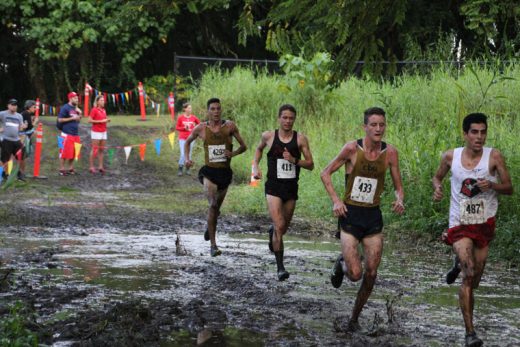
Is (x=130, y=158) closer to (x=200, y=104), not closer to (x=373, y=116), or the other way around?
(x=200, y=104)

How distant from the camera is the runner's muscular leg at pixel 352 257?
8.22 m

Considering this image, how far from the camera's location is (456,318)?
8.59 metres

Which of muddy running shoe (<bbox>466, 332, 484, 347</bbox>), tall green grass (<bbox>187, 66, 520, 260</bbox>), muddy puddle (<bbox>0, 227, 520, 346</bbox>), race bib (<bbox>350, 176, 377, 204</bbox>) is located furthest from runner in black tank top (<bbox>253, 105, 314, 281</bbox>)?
muddy running shoe (<bbox>466, 332, 484, 347</bbox>)

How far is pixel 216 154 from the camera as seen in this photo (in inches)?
498

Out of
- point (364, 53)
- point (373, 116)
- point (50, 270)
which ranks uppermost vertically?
point (364, 53)

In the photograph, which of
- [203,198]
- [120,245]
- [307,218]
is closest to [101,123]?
[203,198]

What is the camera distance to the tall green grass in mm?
14820

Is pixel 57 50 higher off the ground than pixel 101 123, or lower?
higher

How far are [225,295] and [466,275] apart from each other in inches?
102

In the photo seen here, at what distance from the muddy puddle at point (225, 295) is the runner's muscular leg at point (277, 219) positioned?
17.1 inches

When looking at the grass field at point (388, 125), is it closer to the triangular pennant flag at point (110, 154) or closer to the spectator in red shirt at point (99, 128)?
the triangular pennant flag at point (110, 154)

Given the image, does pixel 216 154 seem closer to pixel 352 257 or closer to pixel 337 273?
pixel 337 273

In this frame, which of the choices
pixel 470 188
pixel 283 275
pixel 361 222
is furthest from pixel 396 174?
pixel 283 275

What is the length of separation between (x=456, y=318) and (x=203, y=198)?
40.6ft
